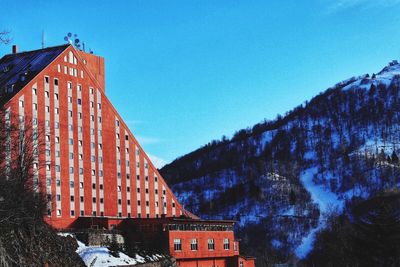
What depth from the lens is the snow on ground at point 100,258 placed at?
64.4m

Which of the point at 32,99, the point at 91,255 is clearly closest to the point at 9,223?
the point at 91,255

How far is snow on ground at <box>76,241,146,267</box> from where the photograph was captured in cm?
6436

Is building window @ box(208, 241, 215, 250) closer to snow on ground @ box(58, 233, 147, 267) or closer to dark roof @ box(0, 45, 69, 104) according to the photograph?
snow on ground @ box(58, 233, 147, 267)

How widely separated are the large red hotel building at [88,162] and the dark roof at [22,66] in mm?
168

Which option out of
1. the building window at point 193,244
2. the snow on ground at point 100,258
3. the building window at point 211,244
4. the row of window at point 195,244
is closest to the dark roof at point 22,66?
the snow on ground at point 100,258

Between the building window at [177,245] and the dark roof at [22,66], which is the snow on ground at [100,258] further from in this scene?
the dark roof at [22,66]

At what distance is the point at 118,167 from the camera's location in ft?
294

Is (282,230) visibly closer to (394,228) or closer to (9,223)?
(394,228)

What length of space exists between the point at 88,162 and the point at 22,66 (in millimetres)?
17396

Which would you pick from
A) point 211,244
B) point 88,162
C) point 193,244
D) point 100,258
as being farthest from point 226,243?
point 100,258

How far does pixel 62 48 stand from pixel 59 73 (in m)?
4.60

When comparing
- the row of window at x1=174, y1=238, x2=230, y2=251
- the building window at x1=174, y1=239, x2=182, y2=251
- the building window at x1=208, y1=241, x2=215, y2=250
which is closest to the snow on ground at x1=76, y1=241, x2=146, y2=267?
the building window at x1=174, y1=239, x2=182, y2=251

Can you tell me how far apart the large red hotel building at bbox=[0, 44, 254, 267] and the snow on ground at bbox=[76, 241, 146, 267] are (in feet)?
26.2

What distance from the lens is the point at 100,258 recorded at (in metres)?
65.8
